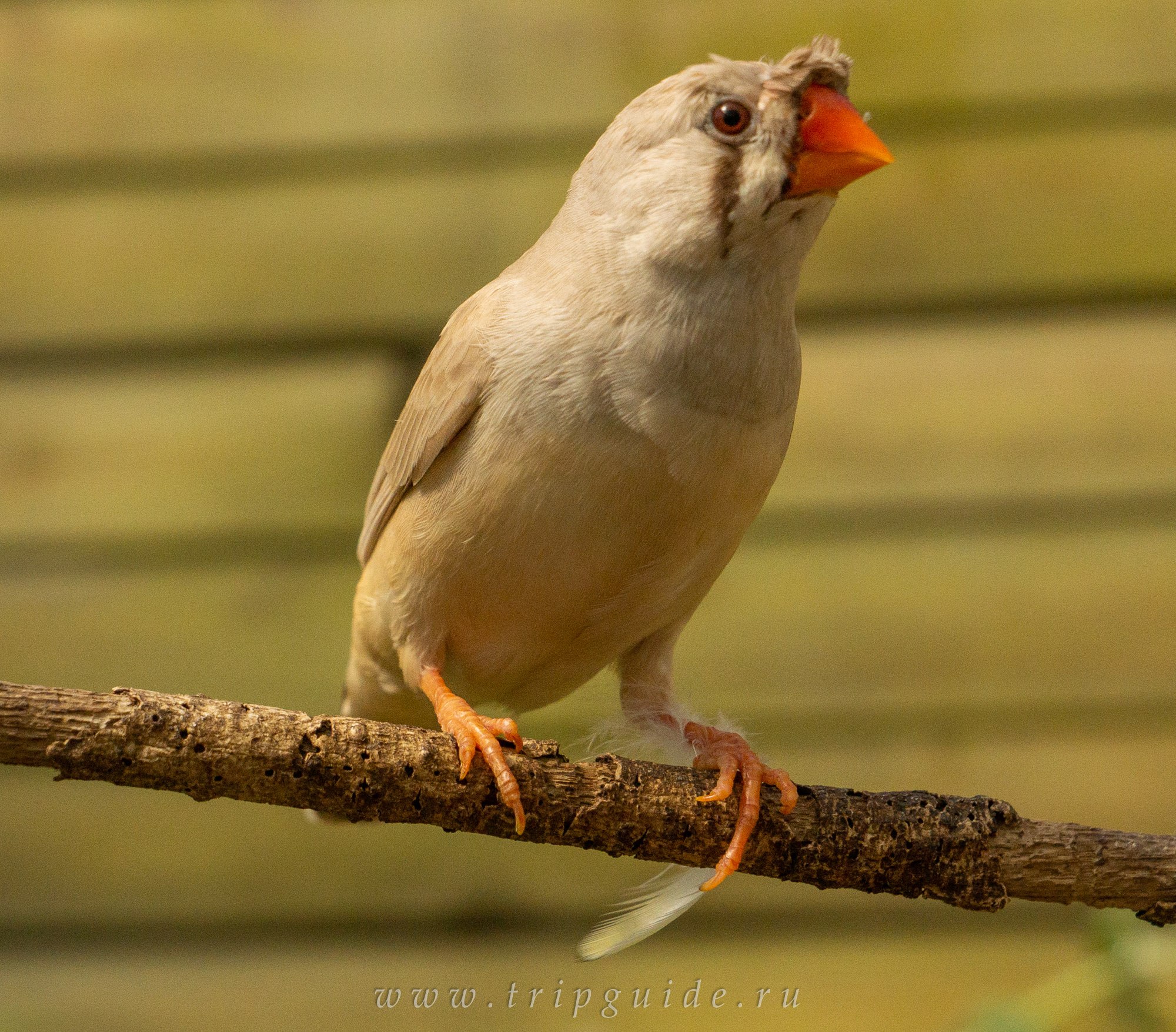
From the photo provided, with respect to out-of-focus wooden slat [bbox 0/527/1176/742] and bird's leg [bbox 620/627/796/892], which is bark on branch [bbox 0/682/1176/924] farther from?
out-of-focus wooden slat [bbox 0/527/1176/742]

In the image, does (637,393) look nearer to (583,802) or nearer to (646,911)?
(583,802)

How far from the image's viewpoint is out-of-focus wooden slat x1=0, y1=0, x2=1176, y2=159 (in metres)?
2.43

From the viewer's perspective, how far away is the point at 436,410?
153 cm

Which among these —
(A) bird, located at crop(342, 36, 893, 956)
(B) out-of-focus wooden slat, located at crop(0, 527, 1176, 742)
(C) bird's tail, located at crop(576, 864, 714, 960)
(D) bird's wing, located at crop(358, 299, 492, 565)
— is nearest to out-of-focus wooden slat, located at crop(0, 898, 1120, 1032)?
(B) out-of-focus wooden slat, located at crop(0, 527, 1176, 742)

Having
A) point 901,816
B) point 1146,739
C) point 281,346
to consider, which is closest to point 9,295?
point 281,346

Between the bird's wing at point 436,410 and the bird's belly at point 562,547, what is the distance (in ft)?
0.11

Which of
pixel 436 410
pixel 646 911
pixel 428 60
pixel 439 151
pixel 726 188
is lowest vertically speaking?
pixel 646 911

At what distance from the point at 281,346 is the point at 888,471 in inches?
55.5

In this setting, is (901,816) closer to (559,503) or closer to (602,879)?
(559,503)

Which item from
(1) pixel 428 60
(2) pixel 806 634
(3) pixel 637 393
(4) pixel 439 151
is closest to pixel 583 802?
(3) pixel 637 393

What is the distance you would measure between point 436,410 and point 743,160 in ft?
1.73

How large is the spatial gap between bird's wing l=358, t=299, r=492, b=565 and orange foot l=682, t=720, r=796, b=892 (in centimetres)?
57

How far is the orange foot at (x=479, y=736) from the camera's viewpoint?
4.28 feet

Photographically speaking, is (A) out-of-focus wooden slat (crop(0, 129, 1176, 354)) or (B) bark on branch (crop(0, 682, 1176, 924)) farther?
(A) out-of-focus wooden slat (crop(0, 129, 1176, 354))
